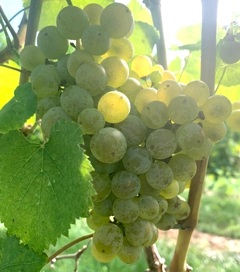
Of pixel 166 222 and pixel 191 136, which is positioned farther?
pixel 166 222

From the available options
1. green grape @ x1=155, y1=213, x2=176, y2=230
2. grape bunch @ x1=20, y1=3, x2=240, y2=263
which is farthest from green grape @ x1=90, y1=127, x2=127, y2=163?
green grape @ x1=155, y1=213, x2=176, y2=230

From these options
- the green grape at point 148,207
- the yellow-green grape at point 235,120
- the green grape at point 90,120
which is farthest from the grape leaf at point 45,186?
the yellow-green grape at point 235,120

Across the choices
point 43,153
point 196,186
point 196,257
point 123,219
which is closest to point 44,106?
point 43,153

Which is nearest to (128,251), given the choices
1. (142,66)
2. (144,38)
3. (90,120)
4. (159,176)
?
(159,176)

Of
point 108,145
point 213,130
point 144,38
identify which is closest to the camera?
point 108,145

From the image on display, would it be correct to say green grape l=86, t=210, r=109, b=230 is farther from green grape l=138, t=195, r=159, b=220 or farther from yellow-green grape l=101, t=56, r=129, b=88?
yellow-green grape l=101, t=56, r=129, b=88

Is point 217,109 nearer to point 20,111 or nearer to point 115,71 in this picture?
point 115,71

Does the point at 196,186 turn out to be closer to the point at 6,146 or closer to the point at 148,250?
the point at 148,250
